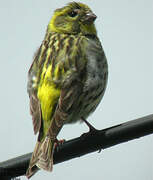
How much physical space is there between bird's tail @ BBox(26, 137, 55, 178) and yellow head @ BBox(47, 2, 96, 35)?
6.79ft

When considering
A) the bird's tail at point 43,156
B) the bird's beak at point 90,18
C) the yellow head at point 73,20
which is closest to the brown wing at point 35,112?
the bird's tail at point 43,156

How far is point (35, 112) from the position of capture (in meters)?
4.72

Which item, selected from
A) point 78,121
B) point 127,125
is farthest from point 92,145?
point 78,121

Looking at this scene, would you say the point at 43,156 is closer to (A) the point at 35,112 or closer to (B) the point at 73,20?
(A) the point at 35,112

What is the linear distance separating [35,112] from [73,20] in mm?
2005

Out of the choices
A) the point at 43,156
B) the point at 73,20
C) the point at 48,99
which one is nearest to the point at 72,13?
the point at 73,20

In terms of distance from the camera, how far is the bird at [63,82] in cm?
445

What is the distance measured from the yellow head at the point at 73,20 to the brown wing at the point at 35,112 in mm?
1576

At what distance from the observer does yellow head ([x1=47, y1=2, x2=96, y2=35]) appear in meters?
6.18

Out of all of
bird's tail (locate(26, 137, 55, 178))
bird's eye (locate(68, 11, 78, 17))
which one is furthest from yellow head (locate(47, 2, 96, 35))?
bird's tail (locate(26, 137, 55, 178))

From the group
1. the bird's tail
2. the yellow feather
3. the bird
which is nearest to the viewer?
the bird's tail

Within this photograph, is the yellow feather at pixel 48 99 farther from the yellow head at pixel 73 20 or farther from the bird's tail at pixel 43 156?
the yellow head at pixel 73 20

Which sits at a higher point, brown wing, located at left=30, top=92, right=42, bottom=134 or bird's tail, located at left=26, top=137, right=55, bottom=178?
brown wing, located at left=30, top=92, right=42, bottom=134

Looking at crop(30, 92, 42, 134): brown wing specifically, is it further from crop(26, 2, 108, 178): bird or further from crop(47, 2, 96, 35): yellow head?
crop(47, 2, 96, 35): yellow head
